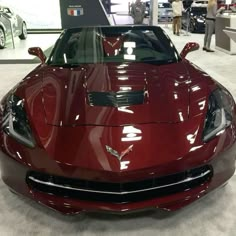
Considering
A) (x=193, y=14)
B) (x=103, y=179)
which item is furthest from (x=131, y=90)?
(x=193, y=14)

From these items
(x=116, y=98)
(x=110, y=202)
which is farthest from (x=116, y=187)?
(x=116, y=98)

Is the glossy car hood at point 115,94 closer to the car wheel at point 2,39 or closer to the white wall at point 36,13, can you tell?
the car wheel at point 2,39

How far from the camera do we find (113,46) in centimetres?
286

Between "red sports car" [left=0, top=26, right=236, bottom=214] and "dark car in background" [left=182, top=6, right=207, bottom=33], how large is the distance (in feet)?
38.9

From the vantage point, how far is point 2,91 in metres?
4.95

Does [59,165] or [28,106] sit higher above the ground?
[28,106]

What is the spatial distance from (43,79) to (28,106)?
417mm

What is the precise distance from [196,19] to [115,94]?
41.1 feet

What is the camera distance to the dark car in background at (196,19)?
13.4 meters

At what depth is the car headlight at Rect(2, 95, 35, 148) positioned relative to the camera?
5.97 ft

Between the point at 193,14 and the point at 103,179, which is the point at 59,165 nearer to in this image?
the point at 103,179

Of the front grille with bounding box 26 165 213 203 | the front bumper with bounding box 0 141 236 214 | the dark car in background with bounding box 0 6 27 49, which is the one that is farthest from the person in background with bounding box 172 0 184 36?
the front grille with bounding box 26 165 213 203

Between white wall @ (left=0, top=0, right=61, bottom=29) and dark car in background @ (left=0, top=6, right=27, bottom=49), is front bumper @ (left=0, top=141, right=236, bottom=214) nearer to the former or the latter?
dark car in background @ (left=0, top=6, right=27, bottom=49)

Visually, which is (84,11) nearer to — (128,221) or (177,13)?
(177,13)
